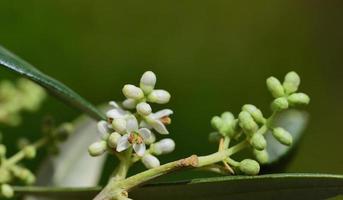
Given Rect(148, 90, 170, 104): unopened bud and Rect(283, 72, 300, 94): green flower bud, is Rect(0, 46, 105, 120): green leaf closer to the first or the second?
Rect(148, 90, 170, 104): unopened bud

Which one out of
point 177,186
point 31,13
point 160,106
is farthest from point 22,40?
point 177,186

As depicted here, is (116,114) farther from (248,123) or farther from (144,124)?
(248,123)

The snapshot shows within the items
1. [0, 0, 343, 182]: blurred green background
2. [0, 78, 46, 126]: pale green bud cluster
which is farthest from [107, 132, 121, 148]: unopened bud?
[0, 0, 343, 182]: blurred green background

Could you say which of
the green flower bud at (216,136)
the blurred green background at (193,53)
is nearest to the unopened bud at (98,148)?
the green flower bud at (216,136)

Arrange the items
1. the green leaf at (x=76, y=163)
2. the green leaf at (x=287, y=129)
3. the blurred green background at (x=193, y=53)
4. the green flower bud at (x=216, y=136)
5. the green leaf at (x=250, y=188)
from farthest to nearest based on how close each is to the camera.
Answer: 1. the blurred green background at (x=193, y=53)
2. the green leaf at (x=76, y=163)
3. the green leaf at (x=287, y=129)
4. the green flower bud at (x=216, y=136)
5. the green leaf at (x=250, y=188)

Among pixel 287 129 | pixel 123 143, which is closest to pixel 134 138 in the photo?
pixel 123 143

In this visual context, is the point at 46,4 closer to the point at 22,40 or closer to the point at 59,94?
the point at 22,40

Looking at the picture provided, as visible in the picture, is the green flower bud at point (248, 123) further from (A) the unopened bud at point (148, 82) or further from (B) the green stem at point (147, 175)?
(A) the unopened bud at point (148, 82)

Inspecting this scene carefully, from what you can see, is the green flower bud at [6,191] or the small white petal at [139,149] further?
the green flower bud at [6,191]
